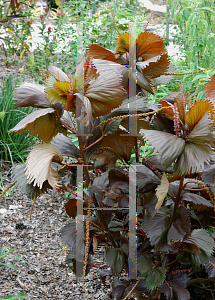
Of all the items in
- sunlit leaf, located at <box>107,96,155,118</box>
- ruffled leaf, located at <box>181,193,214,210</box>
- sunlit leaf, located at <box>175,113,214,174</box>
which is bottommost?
ruffled leaf, located at <box>181,193,214,210</box>

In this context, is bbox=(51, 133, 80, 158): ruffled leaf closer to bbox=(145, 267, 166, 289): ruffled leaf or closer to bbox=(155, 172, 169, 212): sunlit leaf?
bbox=(155, 172, 169, 212): sunlit leaf

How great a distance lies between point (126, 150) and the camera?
1.09 metres

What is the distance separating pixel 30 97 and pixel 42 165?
24 centimetres

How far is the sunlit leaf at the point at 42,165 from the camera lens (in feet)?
2.62

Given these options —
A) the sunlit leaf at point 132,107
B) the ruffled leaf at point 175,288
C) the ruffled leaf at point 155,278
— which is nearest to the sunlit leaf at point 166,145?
the sunlit leaf at point 132,107

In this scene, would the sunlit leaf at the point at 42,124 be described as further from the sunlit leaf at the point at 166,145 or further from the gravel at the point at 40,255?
the gravel at the point at 40,255

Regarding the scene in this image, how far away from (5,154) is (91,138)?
1.61 metres

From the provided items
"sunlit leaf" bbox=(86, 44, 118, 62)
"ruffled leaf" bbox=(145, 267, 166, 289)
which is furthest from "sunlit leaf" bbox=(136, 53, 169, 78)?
"ruffled leaf" bbox=(145, 267, 166, 289)

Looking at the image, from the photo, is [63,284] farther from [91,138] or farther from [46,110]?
[46,110]

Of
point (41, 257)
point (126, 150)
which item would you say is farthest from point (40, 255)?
point (126, 150)

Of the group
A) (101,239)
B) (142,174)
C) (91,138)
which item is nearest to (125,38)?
(91,138)

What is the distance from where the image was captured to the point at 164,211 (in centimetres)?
105

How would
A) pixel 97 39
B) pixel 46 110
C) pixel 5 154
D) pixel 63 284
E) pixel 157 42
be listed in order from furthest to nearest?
pixel 97 39 → pixel 5 154 → pixel 63 284 → pixel 157 42 → pixel 46 110

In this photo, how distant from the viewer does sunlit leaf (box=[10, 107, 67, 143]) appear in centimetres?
88
